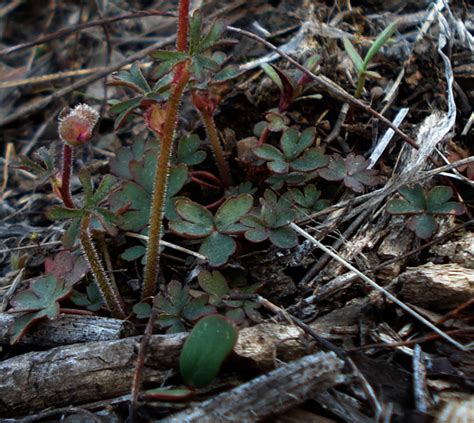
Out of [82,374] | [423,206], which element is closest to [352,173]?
[423,206]

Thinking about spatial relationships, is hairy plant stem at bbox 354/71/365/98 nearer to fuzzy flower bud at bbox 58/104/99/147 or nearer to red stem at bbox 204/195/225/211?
red stem at bbox 204/195/225/211

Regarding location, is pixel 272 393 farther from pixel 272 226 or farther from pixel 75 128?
pixel 75 128

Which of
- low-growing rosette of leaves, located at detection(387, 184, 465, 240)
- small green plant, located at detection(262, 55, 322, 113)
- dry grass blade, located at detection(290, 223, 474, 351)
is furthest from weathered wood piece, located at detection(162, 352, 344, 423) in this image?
small green plant, located at detection(262, 55, 322, 113)

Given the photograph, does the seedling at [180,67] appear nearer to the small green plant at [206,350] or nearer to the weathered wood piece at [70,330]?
the weathered wood piece at [70,330]

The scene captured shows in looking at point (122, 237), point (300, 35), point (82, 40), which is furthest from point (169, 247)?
point (82, 40)

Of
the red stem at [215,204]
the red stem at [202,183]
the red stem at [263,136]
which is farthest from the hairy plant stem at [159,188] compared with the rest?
the red stem at [263,136]
